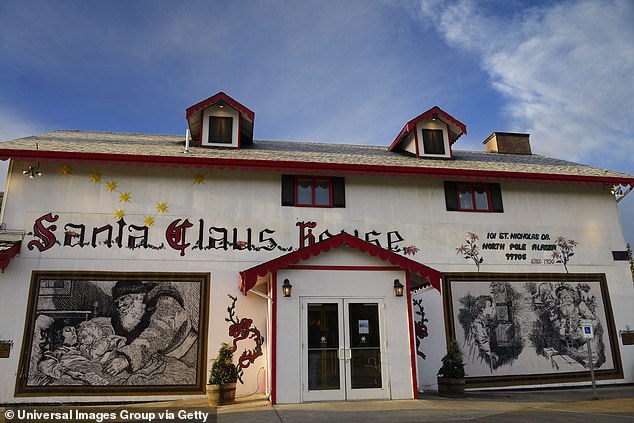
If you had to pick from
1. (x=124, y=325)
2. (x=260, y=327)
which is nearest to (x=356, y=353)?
(x=260, y=327)

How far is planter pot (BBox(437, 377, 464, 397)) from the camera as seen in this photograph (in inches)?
435

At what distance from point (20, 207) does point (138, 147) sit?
339 cm

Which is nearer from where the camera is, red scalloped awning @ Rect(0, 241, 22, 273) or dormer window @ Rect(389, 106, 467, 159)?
red scalloped awning @ Rect(0, 241, 22, 273)

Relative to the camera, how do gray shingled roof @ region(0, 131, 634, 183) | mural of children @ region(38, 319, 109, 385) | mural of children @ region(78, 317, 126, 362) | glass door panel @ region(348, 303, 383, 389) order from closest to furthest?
glass door panel @ region(348, 303, 383, 389), mural of children @ region(38, 319, 109, 385), mural of children @ region(78, 317, 126, 362), gray shingled roof @ region(0, 131, 634, 183)

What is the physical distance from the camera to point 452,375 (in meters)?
11.2

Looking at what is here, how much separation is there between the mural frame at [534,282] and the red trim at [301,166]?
2862 mm

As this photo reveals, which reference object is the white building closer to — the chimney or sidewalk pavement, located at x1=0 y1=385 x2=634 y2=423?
sidewalk pavement, located at x1=0 y1=385 x2=634 y2=423

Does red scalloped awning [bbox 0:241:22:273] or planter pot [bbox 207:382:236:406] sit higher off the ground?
red scalloped awning [bbox 0:241:22:273]

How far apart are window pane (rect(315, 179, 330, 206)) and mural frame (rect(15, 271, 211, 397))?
367cm

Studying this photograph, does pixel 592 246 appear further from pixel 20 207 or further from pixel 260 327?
pixel 20 207

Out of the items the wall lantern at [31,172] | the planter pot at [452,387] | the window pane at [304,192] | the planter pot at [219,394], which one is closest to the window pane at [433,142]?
the window pane at [304,192]

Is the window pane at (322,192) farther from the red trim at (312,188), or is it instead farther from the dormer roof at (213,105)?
the dormer roof at (213,105)

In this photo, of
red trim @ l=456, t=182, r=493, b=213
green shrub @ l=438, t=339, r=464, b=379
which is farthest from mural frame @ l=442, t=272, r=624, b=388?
red trim @ l=456, t=182, r=493, b=213

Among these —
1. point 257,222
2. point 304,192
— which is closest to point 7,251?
point 257,222
